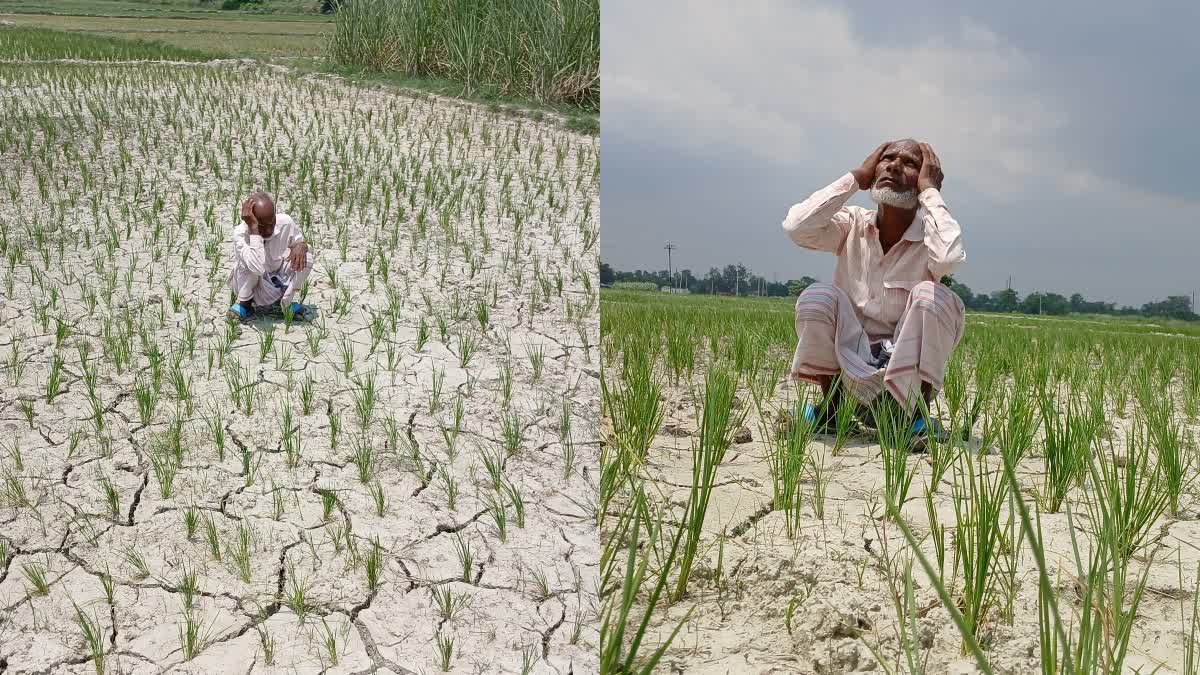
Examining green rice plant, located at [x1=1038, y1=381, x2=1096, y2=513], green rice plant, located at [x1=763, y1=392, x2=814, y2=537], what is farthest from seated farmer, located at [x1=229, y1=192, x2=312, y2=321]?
green rice plant, located at [x1=1038, y1=381, x2=1096, y2=513]

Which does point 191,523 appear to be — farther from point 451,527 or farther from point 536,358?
point 536,358

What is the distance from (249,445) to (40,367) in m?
1.49

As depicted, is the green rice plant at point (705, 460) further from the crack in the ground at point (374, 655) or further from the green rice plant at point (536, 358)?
the green rice plant at point (536, 358)

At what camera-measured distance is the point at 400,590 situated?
8.25 ft

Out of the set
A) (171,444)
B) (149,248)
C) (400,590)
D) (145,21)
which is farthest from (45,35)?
(400,590)

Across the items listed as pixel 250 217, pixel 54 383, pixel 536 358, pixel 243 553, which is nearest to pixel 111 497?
pixel 243 553

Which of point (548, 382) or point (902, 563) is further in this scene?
point (548, 382)

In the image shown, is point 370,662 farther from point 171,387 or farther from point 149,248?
point 149,248

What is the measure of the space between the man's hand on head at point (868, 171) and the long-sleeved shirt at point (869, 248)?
0.12ft

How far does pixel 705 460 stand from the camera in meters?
1.81

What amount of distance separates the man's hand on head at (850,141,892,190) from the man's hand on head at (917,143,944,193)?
0.41 feet

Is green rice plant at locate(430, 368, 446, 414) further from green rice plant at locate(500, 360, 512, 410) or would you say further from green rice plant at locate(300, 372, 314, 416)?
green rice plant at locate(300, 372, 314, 416)

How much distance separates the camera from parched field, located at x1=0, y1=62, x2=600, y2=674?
2.37 m

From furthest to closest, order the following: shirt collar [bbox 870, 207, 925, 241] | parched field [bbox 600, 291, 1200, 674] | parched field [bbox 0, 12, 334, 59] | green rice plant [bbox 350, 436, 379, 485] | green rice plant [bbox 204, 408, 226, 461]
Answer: parched field [bbox 0, 12, 334, 59] < green rice plant [bbox 204, 408, 226, 461] < green rice plant [bbox 350, 436, 379, 485] < shirt collar [bbox 870, 207, 925, 241] < parched field [bbox 600, 291, 1200, 674]
